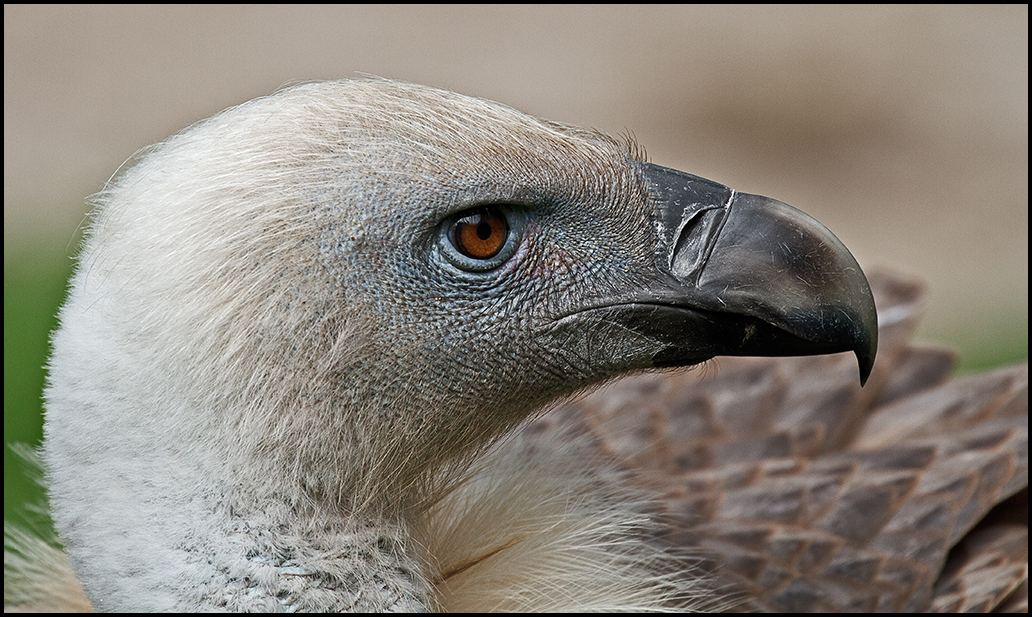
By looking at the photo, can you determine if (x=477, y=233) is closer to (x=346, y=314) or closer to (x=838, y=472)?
(x=346, y=314)

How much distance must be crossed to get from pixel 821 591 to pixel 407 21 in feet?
33.6

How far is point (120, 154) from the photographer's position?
10.7 m

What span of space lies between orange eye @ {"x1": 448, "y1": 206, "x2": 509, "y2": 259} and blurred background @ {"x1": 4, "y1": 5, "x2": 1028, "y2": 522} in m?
7.12

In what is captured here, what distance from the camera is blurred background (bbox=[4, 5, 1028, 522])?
10.0 meters

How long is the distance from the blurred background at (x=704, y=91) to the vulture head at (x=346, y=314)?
22.6 feet

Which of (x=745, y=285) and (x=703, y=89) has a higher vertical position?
(x=703, y=89)

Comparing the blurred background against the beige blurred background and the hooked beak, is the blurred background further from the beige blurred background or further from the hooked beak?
the hooked beak

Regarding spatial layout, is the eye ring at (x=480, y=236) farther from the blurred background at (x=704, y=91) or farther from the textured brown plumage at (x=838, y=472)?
the blurred background at (x=704, y=91)

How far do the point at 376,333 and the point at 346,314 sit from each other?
0.27 feet

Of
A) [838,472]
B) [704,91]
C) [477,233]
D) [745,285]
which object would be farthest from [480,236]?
[704,91]

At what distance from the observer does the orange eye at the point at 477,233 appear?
8.37 ft

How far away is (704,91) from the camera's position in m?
11.5

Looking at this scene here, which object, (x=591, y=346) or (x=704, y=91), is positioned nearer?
(x=591, y=346)

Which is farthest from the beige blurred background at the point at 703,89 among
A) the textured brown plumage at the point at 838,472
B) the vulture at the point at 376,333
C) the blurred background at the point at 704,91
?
the vulture at the point at 376,333
